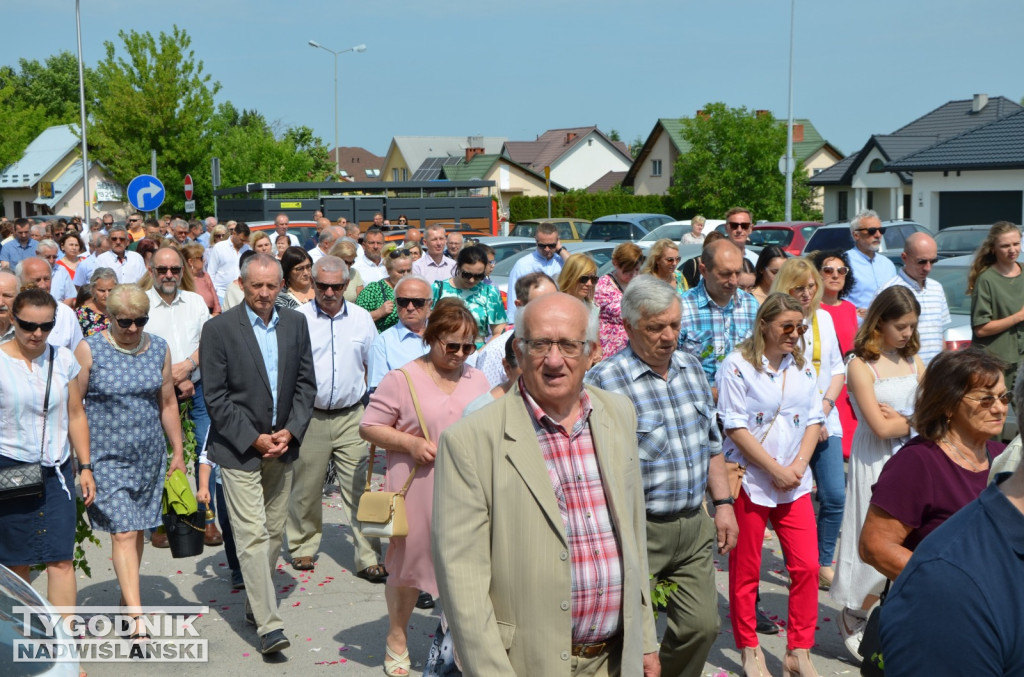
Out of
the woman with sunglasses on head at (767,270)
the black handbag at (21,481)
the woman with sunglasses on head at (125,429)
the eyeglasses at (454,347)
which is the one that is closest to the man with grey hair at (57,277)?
the woman with sunglasses on head at (125,429)

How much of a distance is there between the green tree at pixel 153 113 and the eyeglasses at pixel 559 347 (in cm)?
4128

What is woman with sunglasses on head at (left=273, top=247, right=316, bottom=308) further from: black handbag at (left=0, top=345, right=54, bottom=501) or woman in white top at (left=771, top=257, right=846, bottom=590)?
woman in white top at (left=771, top=257, right=846, bottom=590)

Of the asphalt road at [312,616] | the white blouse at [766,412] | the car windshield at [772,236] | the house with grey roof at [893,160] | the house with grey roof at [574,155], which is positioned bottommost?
the asphalt road at [312,616]

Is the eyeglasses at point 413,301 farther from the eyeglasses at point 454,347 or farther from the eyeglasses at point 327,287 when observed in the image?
the eyeglasses at point 454,347

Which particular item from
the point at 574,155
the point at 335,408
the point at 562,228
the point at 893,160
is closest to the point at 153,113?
the point at 562,228

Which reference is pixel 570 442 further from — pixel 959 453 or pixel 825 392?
pixel 825 392

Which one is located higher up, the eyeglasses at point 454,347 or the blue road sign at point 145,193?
the blue road sign at point 145,193

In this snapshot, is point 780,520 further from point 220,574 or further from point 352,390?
point 220,574

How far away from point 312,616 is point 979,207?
3618cm

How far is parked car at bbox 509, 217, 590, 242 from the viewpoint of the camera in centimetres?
2970

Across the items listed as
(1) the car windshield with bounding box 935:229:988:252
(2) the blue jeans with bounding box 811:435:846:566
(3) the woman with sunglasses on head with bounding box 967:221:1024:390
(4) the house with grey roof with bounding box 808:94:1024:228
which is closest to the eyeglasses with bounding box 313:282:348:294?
(2) the blue jeans with bounding box 811:435:846:566

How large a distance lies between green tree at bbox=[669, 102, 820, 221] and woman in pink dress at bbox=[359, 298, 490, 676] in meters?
45.4

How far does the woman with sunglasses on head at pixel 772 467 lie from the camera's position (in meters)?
5.48

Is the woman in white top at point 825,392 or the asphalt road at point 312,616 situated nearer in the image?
the asphalt road at point 312,616
